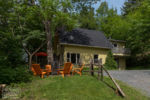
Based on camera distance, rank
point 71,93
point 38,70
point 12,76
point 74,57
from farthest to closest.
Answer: point 74,57
point 38,70
point 12,76
point 71,93

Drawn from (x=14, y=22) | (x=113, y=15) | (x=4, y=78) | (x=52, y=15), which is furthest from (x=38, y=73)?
(x=113, y=15)

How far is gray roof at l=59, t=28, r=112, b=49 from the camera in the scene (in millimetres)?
17641

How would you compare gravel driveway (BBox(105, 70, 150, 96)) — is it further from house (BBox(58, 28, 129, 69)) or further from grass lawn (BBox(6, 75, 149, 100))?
house (BBox(58, 28, 129, 69))

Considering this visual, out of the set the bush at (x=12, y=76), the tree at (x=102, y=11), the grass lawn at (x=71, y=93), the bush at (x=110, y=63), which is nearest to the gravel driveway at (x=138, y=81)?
the grass lawn at (x=71, y=93)

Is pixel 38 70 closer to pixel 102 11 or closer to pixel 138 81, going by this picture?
pixel 138 81

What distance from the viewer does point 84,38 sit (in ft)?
64.3

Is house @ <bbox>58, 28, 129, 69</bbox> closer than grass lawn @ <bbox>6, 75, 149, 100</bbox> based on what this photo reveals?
No

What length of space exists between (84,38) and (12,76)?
1417 cm

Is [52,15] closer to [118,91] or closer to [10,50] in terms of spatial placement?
[10,50]

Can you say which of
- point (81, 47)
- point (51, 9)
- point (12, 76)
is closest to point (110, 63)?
point (81, 47)

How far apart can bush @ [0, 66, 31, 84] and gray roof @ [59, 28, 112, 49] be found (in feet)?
32.4

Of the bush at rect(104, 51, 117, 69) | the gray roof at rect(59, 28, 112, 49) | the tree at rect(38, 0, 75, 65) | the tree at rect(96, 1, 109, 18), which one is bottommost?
the bush at rect(104, 51, 117, 69)

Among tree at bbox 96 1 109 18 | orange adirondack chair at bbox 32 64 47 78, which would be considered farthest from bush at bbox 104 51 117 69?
tree at bbox 96 1 109 18

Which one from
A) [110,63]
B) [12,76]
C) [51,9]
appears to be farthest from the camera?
[110,63]
